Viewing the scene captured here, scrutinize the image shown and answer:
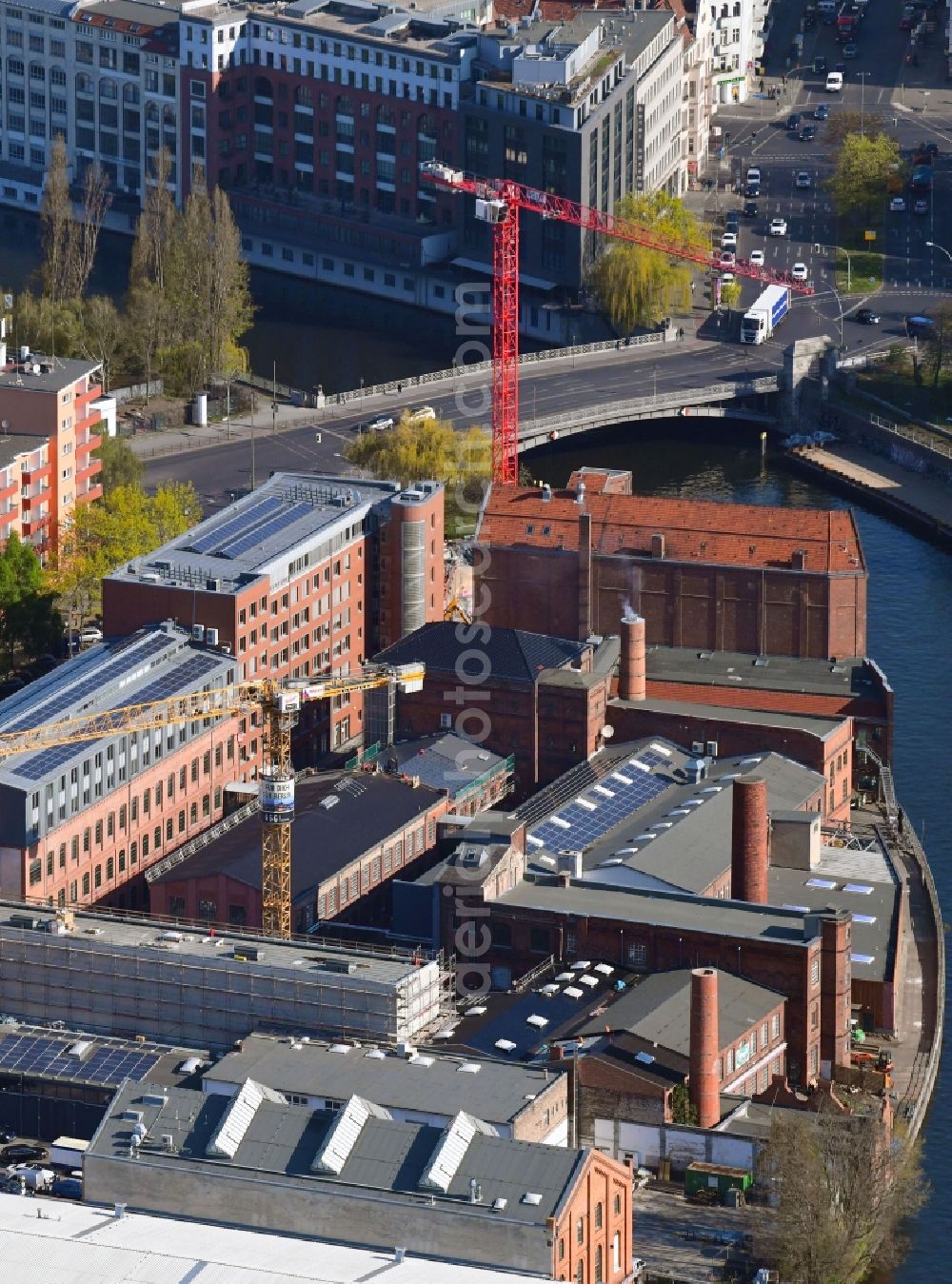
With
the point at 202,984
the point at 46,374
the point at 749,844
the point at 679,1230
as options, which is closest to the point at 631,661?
the point at 749,844

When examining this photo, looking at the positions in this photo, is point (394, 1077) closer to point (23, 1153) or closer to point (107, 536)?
point (23, 1153)

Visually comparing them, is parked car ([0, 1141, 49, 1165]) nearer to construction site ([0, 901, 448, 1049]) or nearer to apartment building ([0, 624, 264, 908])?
construction site ([0, 901, 448, 1049])

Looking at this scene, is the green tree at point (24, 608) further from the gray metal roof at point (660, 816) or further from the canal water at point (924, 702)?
the canal water at point (924, 702)

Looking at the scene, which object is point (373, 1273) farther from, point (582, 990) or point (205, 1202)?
point (582, 990)

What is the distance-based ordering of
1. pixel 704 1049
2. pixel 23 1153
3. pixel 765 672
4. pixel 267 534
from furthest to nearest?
pixel 765 672, pixel 267 534, pixel 704 1049, pixel 23 1153

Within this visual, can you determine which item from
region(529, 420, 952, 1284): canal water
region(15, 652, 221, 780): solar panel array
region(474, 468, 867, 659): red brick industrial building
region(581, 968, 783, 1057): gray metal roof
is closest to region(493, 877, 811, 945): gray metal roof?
region(581, 968, 783, 1057): gray metal roof
